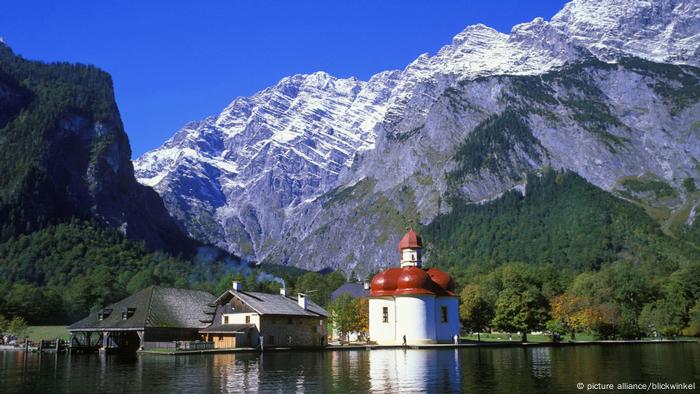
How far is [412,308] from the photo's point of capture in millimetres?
97875

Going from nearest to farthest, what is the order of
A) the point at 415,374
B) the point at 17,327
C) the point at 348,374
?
the point at 415,374 < the point at 348,374 < the point at 17,327

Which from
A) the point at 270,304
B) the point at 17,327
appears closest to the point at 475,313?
the point at 270,304

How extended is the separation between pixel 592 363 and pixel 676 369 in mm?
7554

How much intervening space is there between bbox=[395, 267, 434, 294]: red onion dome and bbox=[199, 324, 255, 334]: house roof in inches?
896

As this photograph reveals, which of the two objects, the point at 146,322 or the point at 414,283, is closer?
the point at 146,322

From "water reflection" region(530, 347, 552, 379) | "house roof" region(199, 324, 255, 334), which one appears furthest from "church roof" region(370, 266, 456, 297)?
"water reflection" region(530, 347, 552, 379)

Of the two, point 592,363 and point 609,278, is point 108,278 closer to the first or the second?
point 609,278

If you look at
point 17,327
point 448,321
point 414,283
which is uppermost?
point 414,283

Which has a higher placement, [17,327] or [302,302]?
[302,302]

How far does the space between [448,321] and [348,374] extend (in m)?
53.3

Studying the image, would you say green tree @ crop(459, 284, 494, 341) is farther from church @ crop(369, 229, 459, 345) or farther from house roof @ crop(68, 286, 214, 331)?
house roof @ crop(68, 286, 214, 331)

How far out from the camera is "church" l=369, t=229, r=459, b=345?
97875 mm

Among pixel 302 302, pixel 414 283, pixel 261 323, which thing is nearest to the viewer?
pixel 261 323

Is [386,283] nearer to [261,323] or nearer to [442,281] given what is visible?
[442,281]
